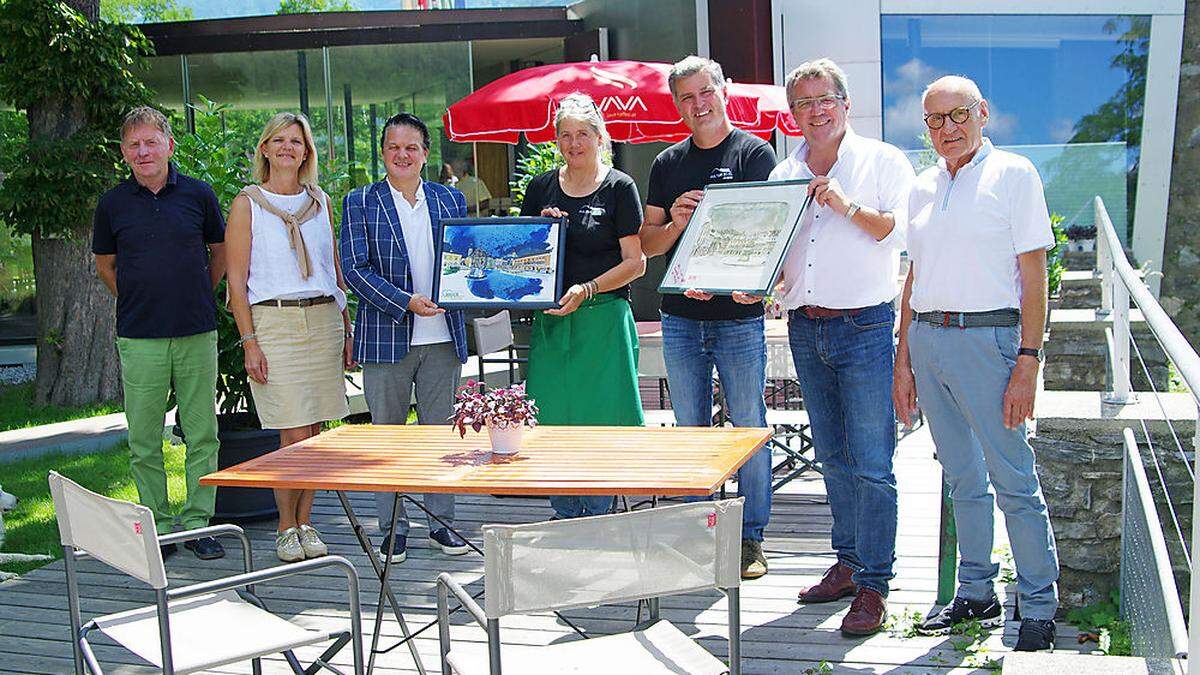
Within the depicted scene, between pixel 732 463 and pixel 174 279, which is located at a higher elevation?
pixel 174 279

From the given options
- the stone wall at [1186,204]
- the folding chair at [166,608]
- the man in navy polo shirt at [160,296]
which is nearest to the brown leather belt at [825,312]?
the folding chair at [166,608]

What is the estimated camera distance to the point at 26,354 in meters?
15.2

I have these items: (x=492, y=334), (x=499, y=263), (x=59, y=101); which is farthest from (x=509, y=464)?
(x=59, y=101)

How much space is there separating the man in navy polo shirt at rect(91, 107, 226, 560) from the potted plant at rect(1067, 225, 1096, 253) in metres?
10.7

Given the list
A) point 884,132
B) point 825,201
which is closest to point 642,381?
point 884,132

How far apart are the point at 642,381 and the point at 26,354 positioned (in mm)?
8551

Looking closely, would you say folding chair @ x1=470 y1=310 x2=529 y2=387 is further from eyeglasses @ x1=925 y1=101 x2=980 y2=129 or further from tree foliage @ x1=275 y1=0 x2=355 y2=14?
tree foliage @ x1=275 y1=0 x2=355 y2=14

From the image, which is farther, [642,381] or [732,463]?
[642,381]

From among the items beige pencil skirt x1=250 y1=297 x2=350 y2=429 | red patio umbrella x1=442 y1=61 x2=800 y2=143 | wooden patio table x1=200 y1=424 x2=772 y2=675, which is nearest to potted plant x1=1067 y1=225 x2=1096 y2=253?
red patio umbrella x1=442 y1=61 x2=800 y2=143

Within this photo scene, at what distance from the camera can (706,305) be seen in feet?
15.5

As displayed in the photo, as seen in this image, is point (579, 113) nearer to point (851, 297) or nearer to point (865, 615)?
point (851, 297)

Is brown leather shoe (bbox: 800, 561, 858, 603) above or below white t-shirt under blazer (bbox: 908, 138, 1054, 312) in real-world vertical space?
below

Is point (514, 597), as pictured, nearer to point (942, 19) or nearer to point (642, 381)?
point (642, 381)

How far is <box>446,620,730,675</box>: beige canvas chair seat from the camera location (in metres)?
2.86
